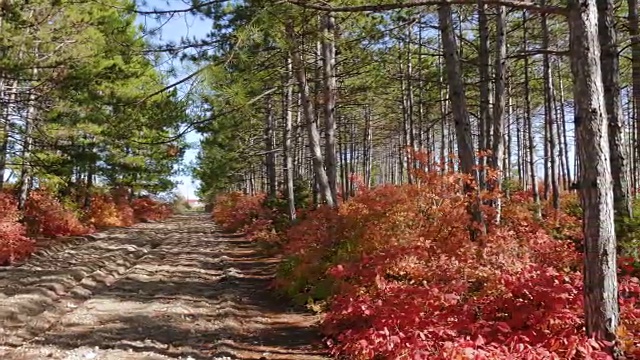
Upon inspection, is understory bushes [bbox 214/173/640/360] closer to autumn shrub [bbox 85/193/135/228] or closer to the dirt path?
the dirt path

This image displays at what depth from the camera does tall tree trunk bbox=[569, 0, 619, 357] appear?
13.6 ft

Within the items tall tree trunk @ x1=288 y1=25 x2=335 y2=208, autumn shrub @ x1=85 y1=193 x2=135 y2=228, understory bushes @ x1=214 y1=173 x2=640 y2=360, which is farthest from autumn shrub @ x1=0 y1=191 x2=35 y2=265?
autumn shrub @ x1=85 y1=193 x2=135 y2=228

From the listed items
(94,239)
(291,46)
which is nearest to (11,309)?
(291,46)

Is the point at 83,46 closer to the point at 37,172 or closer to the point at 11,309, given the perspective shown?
the point at 37,172

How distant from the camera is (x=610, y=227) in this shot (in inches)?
165

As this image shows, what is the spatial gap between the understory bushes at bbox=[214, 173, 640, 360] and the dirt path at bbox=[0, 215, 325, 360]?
2.83 feet

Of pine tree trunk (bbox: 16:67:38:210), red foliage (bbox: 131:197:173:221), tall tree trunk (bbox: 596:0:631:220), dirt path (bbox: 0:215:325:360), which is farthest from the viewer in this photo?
red foliage (bbox: 131:197:173:221)

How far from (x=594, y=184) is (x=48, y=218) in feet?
59.1

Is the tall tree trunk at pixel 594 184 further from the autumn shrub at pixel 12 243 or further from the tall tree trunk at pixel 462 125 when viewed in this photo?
the autumn shrub at pixel 12 243

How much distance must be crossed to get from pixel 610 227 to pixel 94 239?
17.6 m

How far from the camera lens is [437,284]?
19.1ft

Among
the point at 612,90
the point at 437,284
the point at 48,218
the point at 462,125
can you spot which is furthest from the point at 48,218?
the point at 612,90

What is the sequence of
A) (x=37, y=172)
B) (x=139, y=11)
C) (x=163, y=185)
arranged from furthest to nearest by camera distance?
(x=163, y=185) < (x=37, y=172) < (x=139, y=11)

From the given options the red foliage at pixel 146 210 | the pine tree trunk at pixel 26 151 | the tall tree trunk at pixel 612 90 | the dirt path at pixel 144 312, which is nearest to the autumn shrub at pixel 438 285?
the dirt path at pixel 144 312
